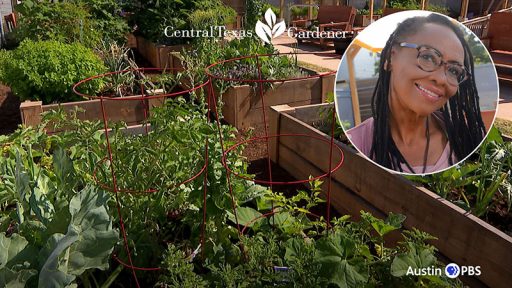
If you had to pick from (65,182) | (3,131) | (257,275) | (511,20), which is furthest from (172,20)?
(257,275)

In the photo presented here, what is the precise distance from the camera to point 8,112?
16.9 ft

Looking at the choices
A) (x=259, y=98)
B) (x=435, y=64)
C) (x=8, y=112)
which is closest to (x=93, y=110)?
(x=259, y=98)

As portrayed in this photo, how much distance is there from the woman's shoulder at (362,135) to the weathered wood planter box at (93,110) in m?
2.67

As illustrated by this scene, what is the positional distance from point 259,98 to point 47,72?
1973 millimetres

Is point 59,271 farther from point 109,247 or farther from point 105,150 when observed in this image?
point 105,150

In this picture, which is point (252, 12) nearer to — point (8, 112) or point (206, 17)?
point (206, 17)

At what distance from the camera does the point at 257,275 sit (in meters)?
1.66

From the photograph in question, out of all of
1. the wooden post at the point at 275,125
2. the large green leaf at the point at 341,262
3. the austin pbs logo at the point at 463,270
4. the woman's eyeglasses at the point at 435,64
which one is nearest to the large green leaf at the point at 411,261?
the large green leaf at the point at 341,262

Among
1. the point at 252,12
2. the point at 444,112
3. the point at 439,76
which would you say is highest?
the point at 252,12

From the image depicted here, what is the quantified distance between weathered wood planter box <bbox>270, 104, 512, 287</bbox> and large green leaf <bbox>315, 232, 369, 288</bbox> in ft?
2.26

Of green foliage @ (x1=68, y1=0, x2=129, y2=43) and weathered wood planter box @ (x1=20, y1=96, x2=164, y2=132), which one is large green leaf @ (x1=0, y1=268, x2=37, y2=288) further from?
green foliage @ (x1=68, y1=0, x2=129, y2=43)

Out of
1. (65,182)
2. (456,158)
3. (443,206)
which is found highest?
(456,158)

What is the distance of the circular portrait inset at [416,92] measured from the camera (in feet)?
3.84

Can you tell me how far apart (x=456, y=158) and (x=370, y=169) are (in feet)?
4.26
